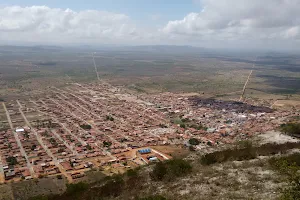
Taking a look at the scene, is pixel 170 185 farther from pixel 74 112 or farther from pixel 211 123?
pixel 74 112

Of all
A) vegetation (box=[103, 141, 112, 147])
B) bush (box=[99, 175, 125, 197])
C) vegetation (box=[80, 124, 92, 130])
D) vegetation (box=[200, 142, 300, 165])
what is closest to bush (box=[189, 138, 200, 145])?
vegetation (box=[103, 141, 112, 147])

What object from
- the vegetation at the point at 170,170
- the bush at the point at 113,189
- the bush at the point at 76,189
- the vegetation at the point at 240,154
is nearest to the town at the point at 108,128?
the bush at the point at 76,189

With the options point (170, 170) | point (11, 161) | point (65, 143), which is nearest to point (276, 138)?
point (170, 170)

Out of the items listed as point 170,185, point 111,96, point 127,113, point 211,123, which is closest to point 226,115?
point 211,123

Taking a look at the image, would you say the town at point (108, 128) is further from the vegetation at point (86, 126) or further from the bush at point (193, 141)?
the bush at point (193, 141)

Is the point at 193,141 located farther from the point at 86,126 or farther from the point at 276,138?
the point at 86,126

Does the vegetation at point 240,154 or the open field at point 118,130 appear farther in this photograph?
the open field at point 118,130

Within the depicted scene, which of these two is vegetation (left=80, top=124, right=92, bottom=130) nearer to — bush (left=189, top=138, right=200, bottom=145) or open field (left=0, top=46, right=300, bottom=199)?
open field (left=0, top=46, right=300, bottom=199)
